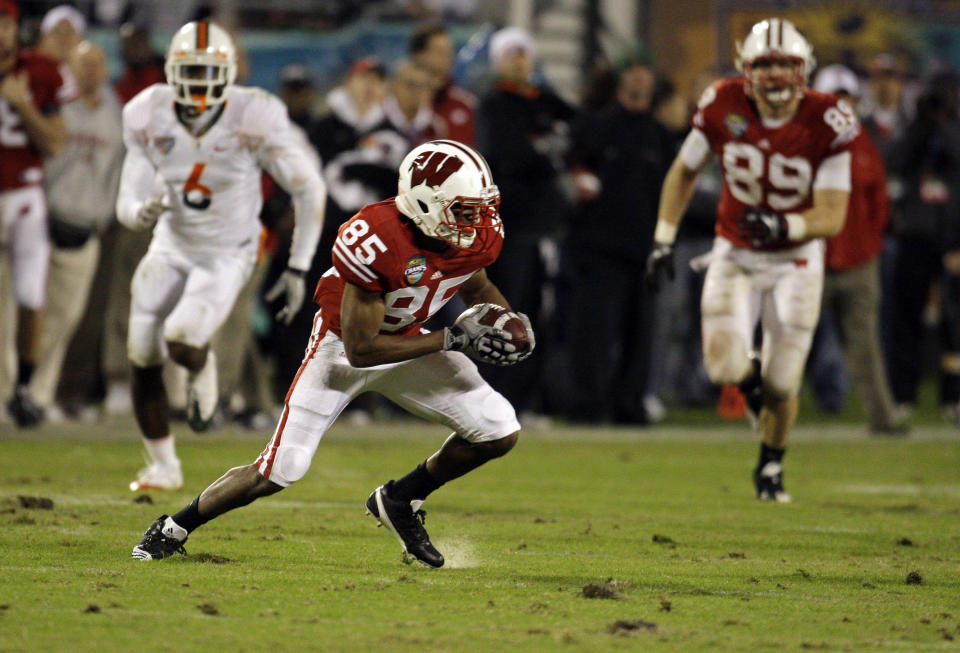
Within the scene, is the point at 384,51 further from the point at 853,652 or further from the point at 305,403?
the point at 853,652

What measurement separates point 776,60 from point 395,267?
8.86ft

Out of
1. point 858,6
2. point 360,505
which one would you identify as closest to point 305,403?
point 360,505

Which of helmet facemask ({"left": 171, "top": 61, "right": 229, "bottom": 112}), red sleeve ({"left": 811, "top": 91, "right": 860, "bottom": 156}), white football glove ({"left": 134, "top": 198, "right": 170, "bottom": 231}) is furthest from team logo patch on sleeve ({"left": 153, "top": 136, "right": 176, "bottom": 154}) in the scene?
red sleeve ({"left": 811, "top": 91, "right": 860, "bottom": 156})

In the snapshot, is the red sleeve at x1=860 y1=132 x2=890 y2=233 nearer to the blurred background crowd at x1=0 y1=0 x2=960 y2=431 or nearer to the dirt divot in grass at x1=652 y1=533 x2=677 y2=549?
the blurred background crowd at x1=0 y1=0 x2=960 y2=431

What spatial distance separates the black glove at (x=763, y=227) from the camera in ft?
21.4

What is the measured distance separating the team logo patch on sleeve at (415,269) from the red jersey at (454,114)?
5062 millimetres

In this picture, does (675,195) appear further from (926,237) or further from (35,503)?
(926,237)

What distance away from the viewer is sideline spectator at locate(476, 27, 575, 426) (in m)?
9.40

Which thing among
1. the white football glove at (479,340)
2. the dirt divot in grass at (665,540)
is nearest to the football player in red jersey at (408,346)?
the white football glove at (479,340)

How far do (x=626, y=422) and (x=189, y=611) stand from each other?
6288 millimetres

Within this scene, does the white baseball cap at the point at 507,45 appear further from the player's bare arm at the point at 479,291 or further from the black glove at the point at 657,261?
the player's bare arm at the point at 479,291

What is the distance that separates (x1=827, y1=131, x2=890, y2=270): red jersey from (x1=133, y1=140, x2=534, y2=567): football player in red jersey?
484cm

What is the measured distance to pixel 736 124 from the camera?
270 inches

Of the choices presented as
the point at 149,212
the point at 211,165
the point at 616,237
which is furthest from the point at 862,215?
the point at 149,212
